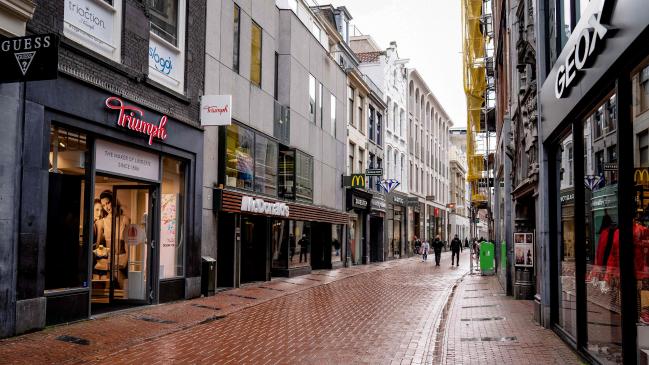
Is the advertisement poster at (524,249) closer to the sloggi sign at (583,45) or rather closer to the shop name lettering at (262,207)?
the sloggi sign at (583,45)

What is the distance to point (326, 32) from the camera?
31.1 m

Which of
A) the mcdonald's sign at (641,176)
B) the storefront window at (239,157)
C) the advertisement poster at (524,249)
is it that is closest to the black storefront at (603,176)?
the mcdonald's sign at (641,176)

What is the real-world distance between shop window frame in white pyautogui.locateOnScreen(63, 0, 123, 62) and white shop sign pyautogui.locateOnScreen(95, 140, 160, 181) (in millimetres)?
1705

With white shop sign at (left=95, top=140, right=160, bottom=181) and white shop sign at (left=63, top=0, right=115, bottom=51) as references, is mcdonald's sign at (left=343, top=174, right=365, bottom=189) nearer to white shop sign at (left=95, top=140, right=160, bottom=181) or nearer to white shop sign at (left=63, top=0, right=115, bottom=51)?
white shop sign at (left=95, top=140, right=160, bottom=181)

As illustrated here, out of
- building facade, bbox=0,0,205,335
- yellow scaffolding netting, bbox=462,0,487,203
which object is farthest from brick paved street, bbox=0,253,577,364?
yellow scaffolding netting, bbox=462,0,487,203

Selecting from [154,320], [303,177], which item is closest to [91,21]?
[154,320]

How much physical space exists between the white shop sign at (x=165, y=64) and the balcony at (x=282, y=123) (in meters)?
6.32

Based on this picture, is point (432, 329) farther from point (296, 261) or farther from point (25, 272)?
point (296, 261)

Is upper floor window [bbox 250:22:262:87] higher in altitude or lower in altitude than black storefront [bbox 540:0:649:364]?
higher

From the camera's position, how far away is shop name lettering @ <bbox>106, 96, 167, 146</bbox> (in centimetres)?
1180

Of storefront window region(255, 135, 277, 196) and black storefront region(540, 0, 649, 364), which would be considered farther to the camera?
storefront window region(255, 135, 277, 196)

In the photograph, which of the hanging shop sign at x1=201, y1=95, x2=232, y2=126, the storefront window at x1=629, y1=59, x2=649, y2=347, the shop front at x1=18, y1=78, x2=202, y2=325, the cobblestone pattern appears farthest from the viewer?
the hanging shop sign at x1=201, y1=95, x2=232, y2=126

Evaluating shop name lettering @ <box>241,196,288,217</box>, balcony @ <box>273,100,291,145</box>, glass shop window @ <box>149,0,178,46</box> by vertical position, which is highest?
glass shop window @ <box>149,0,178,46</box>

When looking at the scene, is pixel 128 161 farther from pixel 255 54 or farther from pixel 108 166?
pixel 255 54
